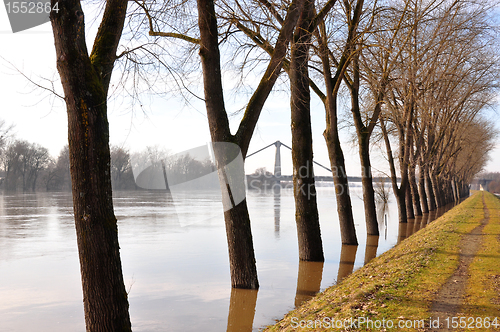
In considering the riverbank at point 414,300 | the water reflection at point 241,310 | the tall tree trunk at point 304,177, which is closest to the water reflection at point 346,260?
the tall tree trunk at point 304,177

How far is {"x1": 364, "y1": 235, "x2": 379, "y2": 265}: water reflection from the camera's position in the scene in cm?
1143

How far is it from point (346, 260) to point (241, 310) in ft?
16.4

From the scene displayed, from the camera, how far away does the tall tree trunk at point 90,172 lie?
4.32m

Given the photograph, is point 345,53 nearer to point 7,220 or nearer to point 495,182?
point 7,220

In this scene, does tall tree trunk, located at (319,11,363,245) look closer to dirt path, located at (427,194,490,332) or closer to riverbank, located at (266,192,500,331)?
dirt path, located at (427,194,490,332)

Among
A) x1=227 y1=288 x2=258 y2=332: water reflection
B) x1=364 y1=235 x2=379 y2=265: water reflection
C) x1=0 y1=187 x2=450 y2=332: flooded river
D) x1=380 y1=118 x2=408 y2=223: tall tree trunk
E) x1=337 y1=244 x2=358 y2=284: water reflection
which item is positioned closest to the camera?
x1=227 y1=288 x2=258 y2=332: water reflection

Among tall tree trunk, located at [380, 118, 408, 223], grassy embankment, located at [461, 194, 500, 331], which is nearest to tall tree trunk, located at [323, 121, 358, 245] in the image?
grassy embankment, located at [461, 194, 500, 331]

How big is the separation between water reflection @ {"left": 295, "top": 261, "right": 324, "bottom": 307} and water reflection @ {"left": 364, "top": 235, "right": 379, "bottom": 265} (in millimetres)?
1549

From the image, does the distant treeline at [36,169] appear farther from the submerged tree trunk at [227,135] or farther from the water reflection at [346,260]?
the submerged tree trunk at [227,135]

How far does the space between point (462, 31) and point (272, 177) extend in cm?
5525

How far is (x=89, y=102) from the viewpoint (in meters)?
4.40

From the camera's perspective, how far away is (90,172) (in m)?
4.41

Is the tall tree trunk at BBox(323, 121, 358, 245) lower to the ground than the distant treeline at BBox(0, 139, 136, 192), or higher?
lower

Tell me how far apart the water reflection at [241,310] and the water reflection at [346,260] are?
214 cm
